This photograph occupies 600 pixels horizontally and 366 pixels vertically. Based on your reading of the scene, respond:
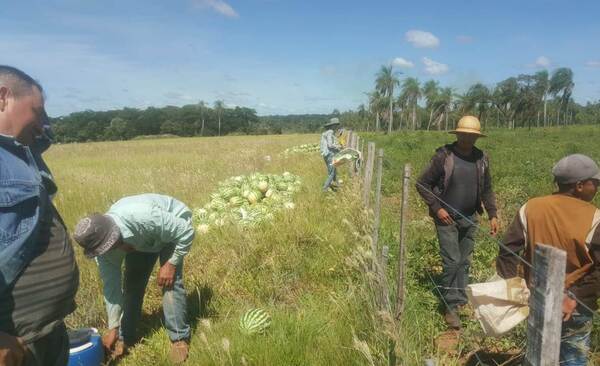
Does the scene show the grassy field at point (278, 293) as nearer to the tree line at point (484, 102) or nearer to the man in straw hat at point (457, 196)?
the man in straw hat at point (457, 196)

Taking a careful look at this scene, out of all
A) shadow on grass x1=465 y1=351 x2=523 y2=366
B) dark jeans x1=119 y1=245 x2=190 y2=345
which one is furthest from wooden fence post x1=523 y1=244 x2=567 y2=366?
dark jeans x1=119 y1=245 x2=190 y2=345

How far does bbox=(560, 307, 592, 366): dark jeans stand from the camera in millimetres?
2573

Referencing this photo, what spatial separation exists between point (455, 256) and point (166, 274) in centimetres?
270

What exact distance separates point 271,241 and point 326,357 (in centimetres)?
272

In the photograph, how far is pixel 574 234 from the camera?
2.46m

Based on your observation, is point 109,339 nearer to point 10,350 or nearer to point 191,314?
point 191,314

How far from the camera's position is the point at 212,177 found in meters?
11.4

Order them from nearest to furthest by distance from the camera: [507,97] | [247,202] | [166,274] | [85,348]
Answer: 1. [85,348]
2. [166,274]
3. [247,202]
4. [507,97]

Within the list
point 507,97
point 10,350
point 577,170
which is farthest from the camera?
point 507,97

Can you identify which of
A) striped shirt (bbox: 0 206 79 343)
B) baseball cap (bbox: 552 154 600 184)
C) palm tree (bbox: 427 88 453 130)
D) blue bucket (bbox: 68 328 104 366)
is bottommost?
blue bucket (bbox: 68 328 104 366)

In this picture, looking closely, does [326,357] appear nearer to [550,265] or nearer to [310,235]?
[550,265]

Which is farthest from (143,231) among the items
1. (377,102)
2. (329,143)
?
(377,102)

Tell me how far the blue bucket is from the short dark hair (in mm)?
1952

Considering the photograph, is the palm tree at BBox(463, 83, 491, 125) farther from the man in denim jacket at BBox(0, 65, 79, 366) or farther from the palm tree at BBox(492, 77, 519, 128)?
the man in denim jacket at BBox(0, 65, 79, 366)
